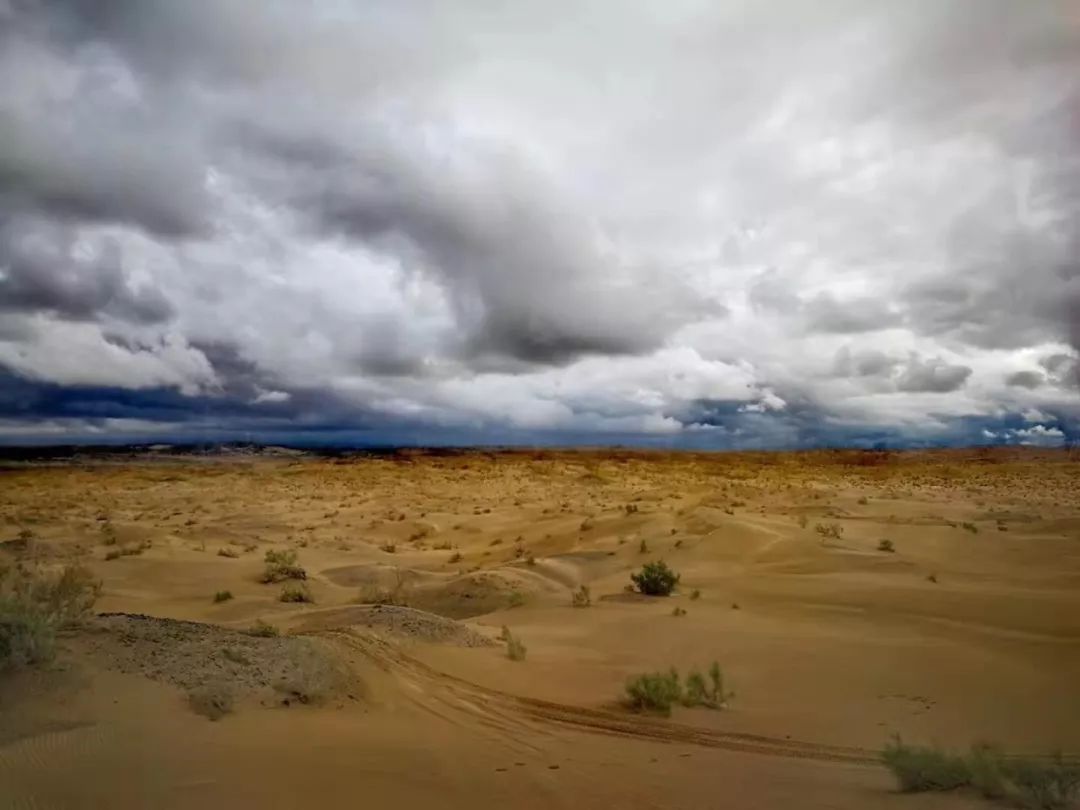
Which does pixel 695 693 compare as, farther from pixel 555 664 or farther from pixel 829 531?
pixel 829 531

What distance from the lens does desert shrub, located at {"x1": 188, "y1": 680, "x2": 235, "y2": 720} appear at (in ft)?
19.4

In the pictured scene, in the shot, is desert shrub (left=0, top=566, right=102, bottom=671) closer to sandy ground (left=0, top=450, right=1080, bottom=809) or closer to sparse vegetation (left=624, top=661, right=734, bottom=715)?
sandy ground (left=0, top=450, right=1080, bottom=809)

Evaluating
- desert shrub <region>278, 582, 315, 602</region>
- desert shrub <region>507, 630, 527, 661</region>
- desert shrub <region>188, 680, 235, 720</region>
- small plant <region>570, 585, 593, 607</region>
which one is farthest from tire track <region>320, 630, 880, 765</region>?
desert shrub <region>278, 582, 315, 602</region>

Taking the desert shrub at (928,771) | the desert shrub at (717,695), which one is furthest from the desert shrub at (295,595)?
the desert shrub at (928,771)

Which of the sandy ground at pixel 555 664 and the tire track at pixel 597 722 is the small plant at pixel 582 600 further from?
the tire track at pixel 597 722

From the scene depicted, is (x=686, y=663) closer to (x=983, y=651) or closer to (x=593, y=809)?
(x=983, y=651)

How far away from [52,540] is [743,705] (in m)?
19.6

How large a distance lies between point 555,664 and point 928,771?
4.77 m

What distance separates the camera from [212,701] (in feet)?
19.8

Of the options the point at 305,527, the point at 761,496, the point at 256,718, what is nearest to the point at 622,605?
the point at 256,718

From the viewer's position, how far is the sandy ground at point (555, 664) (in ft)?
16.5

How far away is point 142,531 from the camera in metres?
21.7

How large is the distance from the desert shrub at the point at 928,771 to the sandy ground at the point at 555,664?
0.17 m

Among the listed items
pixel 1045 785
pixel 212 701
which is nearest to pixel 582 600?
pixel 212 701
